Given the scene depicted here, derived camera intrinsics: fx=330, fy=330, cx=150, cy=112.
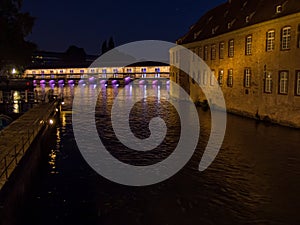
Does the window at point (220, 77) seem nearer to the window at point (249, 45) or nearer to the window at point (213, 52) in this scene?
the window at point (213, 52)

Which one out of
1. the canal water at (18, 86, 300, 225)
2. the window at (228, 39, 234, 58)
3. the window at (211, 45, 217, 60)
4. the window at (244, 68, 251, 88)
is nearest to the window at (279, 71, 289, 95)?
the window at (244, 68, 251, 88)

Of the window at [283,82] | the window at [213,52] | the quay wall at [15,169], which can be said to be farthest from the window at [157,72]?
the quay wall at [15,169]

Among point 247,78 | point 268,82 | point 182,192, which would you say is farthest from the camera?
point 247,78

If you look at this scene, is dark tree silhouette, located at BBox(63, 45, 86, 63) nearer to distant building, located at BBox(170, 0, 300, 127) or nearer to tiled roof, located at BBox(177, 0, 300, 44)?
tiled roof, located at BBox(177, 0, 300, 44)

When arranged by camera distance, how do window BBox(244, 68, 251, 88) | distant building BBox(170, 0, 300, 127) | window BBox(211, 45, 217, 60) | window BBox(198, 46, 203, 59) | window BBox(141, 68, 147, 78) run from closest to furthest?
distant building BBox(170, 0, 300, 127) < window BBox(244, 68, 251, 88) < window BBox(211, 45, 217, 60) < window BBox(198, 46, 203, 59) < window BBox(141, 68, 147, 78)

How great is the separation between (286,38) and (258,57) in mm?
3697

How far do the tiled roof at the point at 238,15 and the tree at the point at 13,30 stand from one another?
72.8 feet

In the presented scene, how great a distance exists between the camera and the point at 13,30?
4491 cm

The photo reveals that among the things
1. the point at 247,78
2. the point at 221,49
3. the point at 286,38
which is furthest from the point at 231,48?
the point at 286,38

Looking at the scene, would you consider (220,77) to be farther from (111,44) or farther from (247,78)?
(111,44)

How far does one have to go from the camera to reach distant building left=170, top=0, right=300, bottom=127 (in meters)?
23.4

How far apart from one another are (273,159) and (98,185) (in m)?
8.41

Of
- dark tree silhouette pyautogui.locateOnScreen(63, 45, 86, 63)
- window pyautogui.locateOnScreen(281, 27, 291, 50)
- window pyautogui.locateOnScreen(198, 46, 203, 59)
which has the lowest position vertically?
window pyautogui.locateOnScreen(281, 27, 291, 50)

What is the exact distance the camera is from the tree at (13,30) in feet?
144
